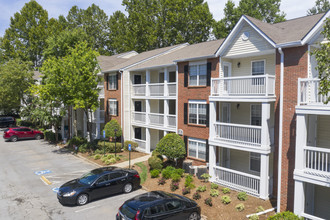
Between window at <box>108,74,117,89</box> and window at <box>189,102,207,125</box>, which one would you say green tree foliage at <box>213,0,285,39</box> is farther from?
window at <box>189,102,207,125</box>

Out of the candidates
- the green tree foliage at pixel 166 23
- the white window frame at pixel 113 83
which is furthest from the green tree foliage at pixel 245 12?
the white window frame at pixel 113 83

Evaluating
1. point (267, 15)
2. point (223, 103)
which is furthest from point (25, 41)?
point (223, 103)

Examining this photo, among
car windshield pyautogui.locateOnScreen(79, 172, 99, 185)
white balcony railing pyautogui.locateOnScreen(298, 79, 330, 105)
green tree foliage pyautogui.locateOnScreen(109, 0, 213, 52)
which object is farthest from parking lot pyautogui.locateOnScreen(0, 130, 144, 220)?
green tree foliage pyautogui.locateOnScreen(109, 0, 213, 52)

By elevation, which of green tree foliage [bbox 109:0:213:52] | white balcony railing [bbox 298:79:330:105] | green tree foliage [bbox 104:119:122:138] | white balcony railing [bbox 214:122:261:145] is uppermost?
green tree foliage [bbox 109:0:213:52]

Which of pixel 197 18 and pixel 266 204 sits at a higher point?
pixel 197 18

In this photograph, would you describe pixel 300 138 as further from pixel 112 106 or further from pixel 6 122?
pixel 6 122

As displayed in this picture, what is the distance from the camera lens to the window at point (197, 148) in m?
18.3

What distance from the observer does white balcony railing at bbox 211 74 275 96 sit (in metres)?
13.7

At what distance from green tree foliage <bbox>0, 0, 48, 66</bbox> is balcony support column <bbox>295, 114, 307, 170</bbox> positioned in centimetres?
5727

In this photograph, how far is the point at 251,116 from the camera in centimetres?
1670

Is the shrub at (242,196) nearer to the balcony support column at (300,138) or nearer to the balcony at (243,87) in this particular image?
the balcony support column at (300,138)

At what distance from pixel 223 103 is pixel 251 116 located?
2097 mm

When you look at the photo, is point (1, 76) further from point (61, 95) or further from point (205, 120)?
point (205, 120)

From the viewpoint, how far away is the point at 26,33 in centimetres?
5628
